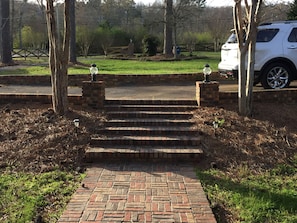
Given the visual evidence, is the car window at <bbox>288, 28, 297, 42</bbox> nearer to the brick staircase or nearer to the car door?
the car door

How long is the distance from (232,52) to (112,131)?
4.21 metres

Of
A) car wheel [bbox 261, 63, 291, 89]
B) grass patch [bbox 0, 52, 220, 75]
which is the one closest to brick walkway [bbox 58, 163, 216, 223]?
car wheel [bbox 261, 63, 291, 89]

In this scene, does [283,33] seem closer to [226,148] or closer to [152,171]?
[226,148]

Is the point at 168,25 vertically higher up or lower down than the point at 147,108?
higher up

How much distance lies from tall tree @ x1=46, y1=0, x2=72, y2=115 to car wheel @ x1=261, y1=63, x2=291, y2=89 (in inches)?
189

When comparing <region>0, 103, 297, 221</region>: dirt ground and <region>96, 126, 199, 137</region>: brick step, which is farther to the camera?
<region>96, 126, 199, 137</region>: brick step

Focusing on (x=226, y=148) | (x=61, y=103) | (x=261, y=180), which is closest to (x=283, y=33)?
(x=226, y=148)

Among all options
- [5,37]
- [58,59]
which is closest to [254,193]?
[58,59]

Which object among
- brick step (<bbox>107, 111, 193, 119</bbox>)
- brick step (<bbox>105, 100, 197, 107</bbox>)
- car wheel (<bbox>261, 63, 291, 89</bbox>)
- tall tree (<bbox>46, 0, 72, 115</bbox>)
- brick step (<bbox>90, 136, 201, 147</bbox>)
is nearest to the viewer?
brick step (<bbox>90, 136, 201, 147</bbox>)

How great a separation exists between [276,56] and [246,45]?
2.37 metres

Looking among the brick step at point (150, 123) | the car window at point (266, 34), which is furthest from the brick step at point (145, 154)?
the car window at point (266, 34)

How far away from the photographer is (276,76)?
337 inches

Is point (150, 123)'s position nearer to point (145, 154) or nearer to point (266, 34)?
point (145, 154)

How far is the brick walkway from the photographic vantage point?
3.70 m
